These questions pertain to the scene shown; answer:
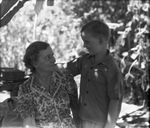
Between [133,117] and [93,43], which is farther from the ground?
[93,43]

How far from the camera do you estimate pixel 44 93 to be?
173 cm

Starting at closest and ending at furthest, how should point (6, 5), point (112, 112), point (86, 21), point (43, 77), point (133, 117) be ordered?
point (112, 112) < point (43, 77) < point (6, 5) < point (133, 117) < point (86, 21)

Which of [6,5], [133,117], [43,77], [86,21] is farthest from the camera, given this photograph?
[86,21]

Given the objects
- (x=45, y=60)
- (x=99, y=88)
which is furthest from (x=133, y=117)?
(x=45, y=60)

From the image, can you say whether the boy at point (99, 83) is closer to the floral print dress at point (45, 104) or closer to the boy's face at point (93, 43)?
the boy's face at point (93, 43)

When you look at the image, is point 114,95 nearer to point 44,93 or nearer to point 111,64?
point 111,64

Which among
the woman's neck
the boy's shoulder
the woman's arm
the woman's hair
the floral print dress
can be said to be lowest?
the woman's arm

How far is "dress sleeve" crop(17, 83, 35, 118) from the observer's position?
5.57 feet

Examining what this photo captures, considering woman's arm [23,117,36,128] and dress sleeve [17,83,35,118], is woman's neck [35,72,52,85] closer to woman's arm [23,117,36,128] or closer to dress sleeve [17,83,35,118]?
dress sleeve [17,83,35,118]

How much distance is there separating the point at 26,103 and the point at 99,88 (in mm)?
395

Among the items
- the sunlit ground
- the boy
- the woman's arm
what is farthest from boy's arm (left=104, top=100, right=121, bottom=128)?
the sunlit ground

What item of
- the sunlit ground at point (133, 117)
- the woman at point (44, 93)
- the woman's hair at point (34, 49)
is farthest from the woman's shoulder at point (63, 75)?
the sunlit ground at point (133, 117)

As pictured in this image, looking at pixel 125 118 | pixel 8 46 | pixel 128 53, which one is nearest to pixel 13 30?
pixel 8 46

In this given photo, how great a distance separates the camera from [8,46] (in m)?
5.11
